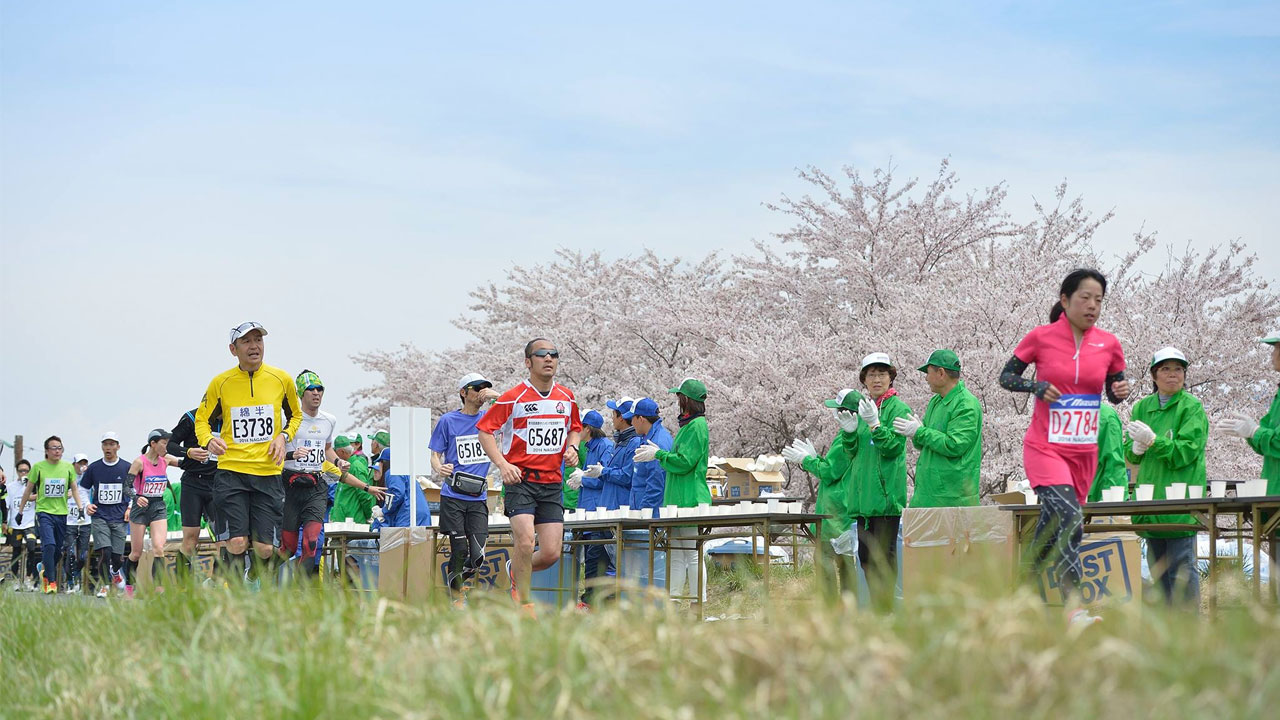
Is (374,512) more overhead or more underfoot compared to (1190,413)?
more underfoot

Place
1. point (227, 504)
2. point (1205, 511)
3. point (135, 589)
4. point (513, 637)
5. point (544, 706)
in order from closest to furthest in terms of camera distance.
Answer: point (544, 706) → point (513, 637) → point (135, 589) → point (1205, 511) → point (227, 504)

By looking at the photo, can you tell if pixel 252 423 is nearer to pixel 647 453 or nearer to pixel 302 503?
pixel 302 503

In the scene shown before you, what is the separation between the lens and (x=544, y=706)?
13.0 ft

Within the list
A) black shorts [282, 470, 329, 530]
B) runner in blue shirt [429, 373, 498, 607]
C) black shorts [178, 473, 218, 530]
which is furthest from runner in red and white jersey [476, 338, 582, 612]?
black shorts [178, 473, 218, 530]

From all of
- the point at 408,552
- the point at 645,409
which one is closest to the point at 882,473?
the point at 645,409

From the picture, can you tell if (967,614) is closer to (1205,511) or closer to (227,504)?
(1205,511)

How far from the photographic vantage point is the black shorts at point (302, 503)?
13.5m

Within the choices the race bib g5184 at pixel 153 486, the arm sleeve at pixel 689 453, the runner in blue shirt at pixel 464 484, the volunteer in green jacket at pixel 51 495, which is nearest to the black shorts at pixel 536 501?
the runner in blue shirt at pixel 464 484

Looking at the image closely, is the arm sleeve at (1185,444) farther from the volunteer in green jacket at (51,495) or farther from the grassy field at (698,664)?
the volunteer in green jacket at (51,495)

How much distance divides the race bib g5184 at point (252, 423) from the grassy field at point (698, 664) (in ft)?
18.3

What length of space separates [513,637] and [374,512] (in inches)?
532

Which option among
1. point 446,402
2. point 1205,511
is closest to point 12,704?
point 1205,511

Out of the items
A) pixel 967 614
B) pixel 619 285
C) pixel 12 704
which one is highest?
pixel 619 285

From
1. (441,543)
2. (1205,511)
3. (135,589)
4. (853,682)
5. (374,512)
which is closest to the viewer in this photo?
(853,682)
